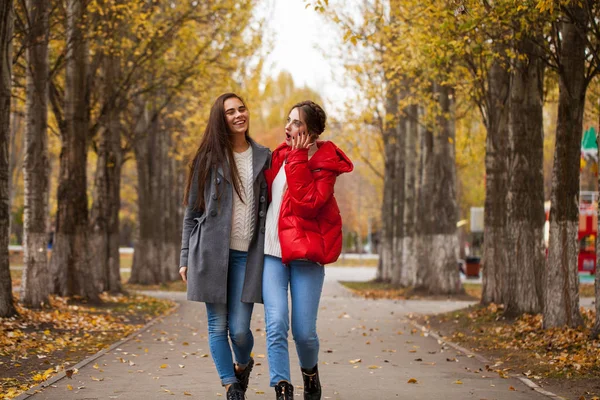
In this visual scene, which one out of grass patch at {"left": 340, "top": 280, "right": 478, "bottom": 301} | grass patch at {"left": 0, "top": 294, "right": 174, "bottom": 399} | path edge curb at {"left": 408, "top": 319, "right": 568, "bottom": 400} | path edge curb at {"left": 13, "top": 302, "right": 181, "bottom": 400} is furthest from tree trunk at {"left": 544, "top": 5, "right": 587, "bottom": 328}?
grass patch at {"left": 340, "top": 280, "right": 478, "bottom": 301}

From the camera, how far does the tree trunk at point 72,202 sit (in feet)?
64.0

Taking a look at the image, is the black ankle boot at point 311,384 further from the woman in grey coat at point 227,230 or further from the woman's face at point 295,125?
the woman's face at point 295,125

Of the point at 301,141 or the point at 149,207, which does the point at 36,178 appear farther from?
the point at 149,207

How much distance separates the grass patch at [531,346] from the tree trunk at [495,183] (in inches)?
44.5

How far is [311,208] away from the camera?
6430 millimetres

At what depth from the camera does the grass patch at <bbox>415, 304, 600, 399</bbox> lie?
9914 millimetres

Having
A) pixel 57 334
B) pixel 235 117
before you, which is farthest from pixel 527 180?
pixel 235 117

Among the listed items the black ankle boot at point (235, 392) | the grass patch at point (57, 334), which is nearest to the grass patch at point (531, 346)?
the black ankle boot at point (235, 392)

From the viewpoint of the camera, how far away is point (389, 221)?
3616cm

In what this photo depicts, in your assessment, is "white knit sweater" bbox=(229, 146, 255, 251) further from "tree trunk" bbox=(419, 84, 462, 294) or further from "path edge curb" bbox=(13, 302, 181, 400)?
"tree trunk" bbox=(419, 84, 462, 294)

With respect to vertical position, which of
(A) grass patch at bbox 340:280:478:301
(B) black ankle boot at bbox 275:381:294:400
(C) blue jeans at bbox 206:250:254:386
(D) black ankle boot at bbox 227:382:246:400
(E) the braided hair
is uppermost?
(E) the braided hair

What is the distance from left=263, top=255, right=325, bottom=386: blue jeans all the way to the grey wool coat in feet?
0.37

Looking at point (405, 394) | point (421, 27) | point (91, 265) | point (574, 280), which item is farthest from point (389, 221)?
point (405, 394)

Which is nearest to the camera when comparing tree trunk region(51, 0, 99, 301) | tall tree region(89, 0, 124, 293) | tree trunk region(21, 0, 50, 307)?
tree trunk region(21, 0, 50, 307)
